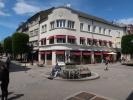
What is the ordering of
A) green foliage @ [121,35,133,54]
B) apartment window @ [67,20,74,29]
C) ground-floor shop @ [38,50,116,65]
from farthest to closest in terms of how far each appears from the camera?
1. green foliage @ [121,35,133,54]
2. apartment window @ [67,20,74,29]
3. ground-floor shop @ [38,50,116,65]

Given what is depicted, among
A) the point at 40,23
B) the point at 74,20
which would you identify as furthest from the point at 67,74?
the point at 40,23

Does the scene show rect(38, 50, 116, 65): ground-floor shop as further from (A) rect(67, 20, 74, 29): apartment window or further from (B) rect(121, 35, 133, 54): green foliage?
(B) rect(121, 35, 133, 54): green foliage

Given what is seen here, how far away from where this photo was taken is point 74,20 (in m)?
46.1

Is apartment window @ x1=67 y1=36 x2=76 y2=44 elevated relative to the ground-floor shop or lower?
elevated

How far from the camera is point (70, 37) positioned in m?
44.4

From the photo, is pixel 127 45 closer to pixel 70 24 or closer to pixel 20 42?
pixel 70 24

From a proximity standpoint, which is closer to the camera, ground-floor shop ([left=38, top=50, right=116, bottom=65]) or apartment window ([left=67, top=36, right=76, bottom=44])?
ground-floor shop ([left=38, top=50, right=116, bottom=65])

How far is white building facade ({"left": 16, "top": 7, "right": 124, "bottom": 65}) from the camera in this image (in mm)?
43844

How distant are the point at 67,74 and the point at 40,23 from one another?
34.6m

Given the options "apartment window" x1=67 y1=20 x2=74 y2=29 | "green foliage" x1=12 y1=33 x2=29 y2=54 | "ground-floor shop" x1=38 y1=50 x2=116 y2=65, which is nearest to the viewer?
"ground-floor shop" x1=38 y1=50 x2=116 y2=65

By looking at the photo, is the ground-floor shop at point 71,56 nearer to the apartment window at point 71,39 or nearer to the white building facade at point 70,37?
the white building facade at point 70,37

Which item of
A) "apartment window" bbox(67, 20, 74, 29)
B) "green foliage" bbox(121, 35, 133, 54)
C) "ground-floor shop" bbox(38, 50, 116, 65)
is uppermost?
"apartment window" bbox(67, 20, 74, 29)

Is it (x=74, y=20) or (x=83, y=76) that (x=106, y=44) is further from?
(x=83, y=76)

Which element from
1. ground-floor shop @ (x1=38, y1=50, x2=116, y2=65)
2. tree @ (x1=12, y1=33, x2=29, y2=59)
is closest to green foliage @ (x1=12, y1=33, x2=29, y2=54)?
tree @ (x1=12, y1=33, x2=29, y2=59)
